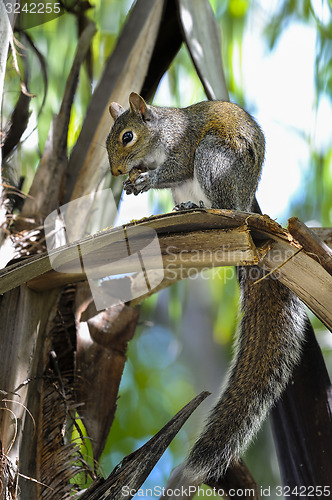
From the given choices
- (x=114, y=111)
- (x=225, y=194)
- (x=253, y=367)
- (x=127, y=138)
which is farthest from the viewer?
(x=114, y=111)

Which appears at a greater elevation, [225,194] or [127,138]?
[127,138]

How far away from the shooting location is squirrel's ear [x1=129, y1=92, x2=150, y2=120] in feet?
5.29

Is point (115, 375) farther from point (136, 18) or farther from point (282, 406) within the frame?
point (136, 18)

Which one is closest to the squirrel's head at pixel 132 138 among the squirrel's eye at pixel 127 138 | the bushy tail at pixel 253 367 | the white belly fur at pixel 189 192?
the squirrel's eye at pixel 127 138

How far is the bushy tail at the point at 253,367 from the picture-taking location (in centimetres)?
116

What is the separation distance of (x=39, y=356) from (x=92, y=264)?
316 mm

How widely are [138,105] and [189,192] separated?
0.31 m

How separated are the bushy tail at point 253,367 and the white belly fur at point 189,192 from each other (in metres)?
0.30

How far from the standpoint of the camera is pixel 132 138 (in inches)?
63.3

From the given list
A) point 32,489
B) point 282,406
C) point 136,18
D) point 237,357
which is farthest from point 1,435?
point 136,18

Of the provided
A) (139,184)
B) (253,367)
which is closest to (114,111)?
(139,184)

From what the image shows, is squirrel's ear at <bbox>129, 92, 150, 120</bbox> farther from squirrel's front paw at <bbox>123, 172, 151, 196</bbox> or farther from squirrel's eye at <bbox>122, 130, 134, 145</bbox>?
squirrel's front paw at <bbox>123, 172, 151, 196</bbox>

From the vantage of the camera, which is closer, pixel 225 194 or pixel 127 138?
pixel 225 194

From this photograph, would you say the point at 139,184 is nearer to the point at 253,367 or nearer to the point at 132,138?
the point at 132,138
